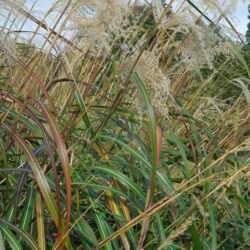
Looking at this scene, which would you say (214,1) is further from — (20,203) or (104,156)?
(20,203)

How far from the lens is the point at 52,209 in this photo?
1.38 meters

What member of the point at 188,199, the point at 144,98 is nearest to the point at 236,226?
the point at 188,199

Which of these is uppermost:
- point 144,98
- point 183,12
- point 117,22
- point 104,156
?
point 183,12

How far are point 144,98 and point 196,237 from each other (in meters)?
0.55

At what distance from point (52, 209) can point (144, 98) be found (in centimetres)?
40

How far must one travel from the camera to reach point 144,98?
150 cm

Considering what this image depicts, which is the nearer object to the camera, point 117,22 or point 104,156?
point 117,22

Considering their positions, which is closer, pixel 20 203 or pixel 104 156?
pixel 20 203

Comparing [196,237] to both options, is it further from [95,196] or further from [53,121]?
[53,121]

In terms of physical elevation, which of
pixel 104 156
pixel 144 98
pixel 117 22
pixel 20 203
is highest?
pixel 117 22

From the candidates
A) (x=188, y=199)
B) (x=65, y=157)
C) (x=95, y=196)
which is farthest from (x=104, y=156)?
(x=188, y=199)

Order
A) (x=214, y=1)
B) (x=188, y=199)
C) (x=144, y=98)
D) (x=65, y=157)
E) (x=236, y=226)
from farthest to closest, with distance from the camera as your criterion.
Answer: (x=188, y=199) → (x=236, y=226) → (x=214, y=1) → (x=144, y=98) → (x=65, y=157)

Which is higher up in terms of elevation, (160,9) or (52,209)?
(160,9)

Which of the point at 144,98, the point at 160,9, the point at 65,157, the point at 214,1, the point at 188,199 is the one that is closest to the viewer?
the point at 65,157
